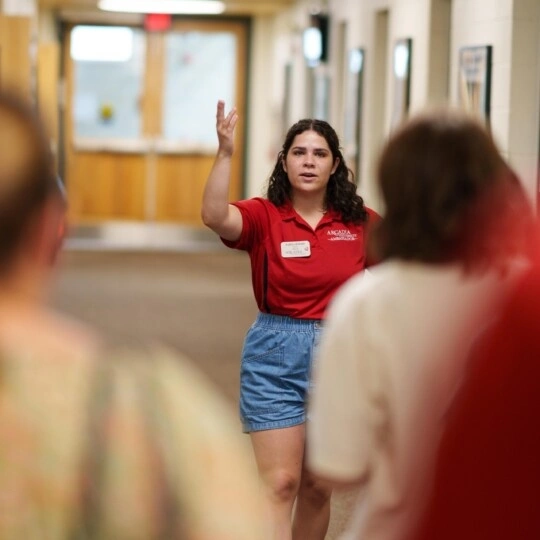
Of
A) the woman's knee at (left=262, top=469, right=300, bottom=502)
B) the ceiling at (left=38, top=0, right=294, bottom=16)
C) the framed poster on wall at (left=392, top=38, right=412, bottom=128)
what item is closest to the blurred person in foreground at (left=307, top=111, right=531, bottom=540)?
the woman's knee at (left=262, top=469, right=300, bottom=502)

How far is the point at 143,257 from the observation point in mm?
16344

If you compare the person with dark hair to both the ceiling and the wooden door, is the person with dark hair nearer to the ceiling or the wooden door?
the ceiling

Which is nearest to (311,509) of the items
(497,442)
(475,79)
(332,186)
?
(332,186)

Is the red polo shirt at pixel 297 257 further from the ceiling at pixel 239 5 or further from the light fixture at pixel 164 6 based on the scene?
the light fixture at pixel 164 6

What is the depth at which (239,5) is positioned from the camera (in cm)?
1906

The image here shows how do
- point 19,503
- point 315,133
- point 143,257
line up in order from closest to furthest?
point 19,503, point 315,133, point 143,257

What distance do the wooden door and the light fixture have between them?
959 mm

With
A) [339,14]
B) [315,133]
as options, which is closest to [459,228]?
[315,133]

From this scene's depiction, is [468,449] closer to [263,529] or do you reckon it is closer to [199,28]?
[263,529]

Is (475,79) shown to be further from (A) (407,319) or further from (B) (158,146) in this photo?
(B) (158,146)

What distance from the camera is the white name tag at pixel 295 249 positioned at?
3.96m

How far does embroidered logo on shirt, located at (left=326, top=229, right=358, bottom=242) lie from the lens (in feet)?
13.1

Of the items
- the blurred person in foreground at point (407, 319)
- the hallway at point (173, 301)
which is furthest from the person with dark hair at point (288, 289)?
the blurred person in foreground at point (407, 319)

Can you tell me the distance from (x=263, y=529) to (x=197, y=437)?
0.38 ft
